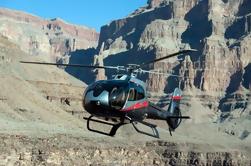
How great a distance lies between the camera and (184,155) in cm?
14388

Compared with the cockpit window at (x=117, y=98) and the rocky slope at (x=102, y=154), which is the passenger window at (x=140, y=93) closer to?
the cockpit window at (x=117, y=98)

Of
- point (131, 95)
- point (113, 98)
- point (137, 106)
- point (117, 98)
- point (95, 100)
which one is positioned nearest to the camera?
point (95, 100)

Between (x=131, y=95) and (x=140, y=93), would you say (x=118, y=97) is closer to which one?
(x=131, y=95)

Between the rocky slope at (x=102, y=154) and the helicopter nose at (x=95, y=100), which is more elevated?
the helicopter nose at (x=95, y=100)

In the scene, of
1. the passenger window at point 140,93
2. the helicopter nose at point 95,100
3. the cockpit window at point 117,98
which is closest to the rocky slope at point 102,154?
the passenger window at point 140,93

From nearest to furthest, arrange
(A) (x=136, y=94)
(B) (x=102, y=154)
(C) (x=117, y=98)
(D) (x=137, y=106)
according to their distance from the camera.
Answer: (C) (x=117, y=98) → (A) (x=136, y=94) → (D) (x=137, y=106) → (B) (x=102, y=154)

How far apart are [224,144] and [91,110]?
519ft

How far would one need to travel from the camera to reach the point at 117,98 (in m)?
34.6

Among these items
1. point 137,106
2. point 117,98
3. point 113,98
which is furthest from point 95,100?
point 137,106

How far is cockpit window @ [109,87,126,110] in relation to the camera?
34325 millimetres

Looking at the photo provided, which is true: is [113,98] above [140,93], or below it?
below

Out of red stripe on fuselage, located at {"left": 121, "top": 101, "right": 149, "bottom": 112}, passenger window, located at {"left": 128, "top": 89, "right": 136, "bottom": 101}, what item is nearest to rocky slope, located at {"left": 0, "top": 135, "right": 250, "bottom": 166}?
red stripe on fuselage, located at {"left": 121, "top": 101, "right": 149, "bottom": 112}

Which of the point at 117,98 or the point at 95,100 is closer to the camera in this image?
the point at 95,100

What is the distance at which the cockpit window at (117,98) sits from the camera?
34.3m
